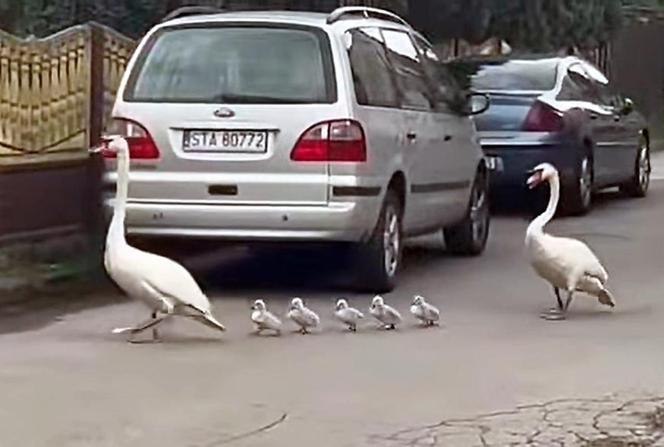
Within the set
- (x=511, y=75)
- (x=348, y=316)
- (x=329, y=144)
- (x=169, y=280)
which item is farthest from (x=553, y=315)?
(x=511, y=75)

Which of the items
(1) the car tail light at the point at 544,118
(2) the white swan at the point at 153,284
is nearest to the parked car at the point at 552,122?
(1) the car tail light at the point at 544,118

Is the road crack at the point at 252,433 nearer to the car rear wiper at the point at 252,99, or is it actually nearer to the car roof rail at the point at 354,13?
the car rear wiper at the point at 252,99

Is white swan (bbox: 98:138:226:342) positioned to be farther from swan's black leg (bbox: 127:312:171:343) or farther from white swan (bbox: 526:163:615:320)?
white swan (bbox: 526:163:615:320)

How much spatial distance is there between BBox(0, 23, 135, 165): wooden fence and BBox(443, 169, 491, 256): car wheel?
2.81 metres

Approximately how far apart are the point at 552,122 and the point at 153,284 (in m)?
7.82

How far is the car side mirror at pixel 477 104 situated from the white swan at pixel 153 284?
4426 mm

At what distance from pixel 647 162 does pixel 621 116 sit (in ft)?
4.93

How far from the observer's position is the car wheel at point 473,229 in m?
13.6

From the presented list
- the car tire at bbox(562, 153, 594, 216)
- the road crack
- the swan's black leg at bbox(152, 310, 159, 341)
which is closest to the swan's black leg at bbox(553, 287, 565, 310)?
the swan's black leg at bbox(152, 310, 159, 341)

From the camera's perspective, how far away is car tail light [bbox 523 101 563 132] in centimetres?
1634

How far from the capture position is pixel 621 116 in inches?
728

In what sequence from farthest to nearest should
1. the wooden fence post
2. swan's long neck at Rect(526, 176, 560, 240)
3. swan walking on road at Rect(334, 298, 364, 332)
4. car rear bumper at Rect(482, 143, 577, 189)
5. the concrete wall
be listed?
the concrete wall < car rear bumper at Rect(482, 143, 577, 189) < the wooden fence post < swan's long neck at Rect(526, 176, 560, 240) < swan walking on road at Rect(334, 298, 364, 332)

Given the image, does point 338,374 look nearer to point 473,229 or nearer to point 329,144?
point 329,144

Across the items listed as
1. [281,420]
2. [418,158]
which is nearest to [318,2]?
[418,158]
